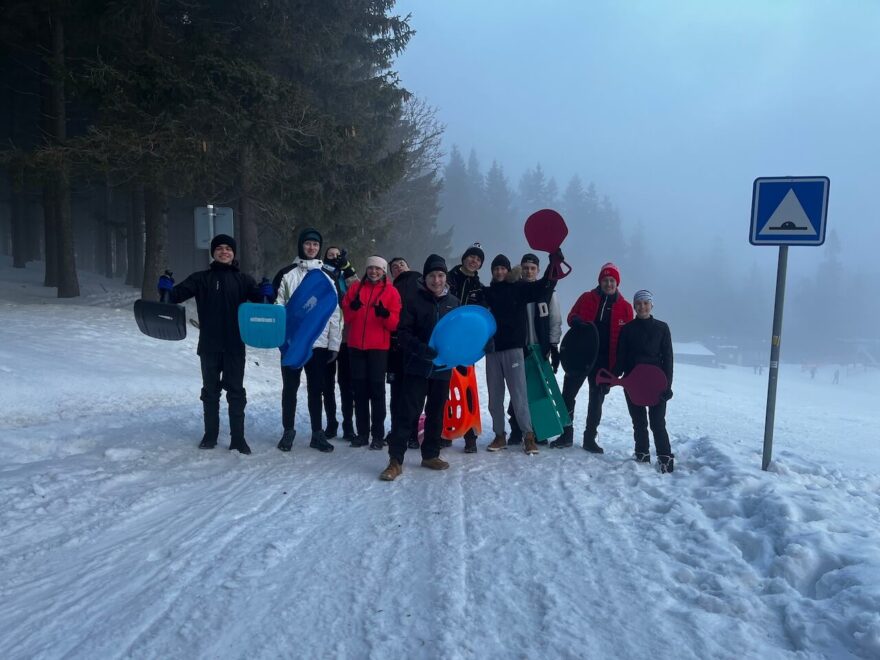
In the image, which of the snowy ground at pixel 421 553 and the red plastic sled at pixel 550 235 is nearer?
the snowy ground at pixel 421 553

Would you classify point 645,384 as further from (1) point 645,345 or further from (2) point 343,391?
(2) point 343,391

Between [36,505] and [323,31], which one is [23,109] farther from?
[36,505]

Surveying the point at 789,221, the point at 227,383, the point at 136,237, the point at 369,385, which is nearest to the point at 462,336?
the point at 369,385

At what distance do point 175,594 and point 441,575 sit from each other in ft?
5.26

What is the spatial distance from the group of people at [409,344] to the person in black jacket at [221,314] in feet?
0.04

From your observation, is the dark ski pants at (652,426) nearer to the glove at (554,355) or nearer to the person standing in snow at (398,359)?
the glove at (554,355)

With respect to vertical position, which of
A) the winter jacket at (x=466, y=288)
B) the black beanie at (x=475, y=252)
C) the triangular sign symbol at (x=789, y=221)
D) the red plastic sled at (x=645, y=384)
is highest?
the triangular sign symbol at (x=789, y=221)

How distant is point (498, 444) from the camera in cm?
702

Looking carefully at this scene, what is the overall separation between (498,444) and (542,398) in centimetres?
78

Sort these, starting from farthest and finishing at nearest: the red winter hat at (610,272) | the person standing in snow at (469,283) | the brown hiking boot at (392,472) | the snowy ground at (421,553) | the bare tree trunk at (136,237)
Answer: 1. the bare tree trunk at (136,237)
2. the red winter hat at (610,272)
3. the person standing in snow at (469,283)
4. the brown hiking boot at (392,472)
5. the snowy ground at (421,553)

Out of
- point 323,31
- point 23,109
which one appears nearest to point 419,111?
point 323,31

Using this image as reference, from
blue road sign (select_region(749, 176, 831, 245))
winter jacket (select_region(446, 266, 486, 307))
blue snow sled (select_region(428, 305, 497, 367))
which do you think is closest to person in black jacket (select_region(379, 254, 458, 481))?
blue snow sled (select_region(428, 305, 497, 367))

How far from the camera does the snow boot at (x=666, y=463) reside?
608 centimetres

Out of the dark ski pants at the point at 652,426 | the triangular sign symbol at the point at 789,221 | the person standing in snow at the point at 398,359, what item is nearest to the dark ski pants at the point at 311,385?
the person standing in snow at the point at 398,359
